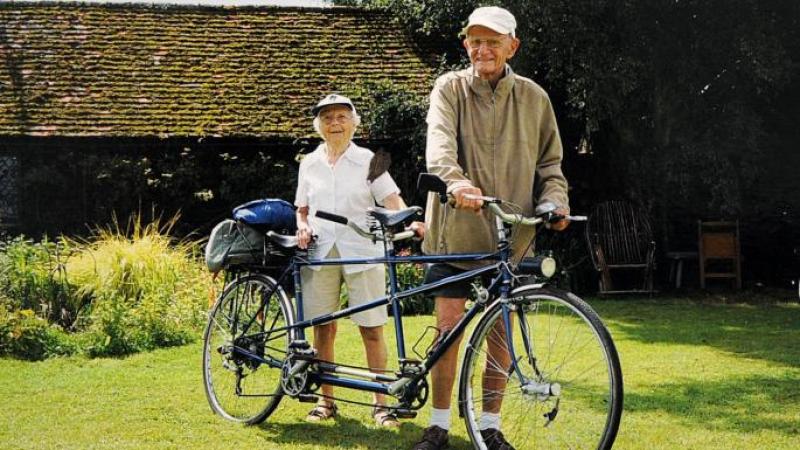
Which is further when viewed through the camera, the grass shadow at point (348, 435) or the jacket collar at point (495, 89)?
the grass shadow at point (348, 435)

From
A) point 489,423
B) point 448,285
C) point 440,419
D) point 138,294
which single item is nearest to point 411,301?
point 138,294

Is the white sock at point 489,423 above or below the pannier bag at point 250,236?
below

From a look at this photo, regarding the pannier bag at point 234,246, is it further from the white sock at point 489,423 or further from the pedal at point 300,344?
the white sock at point 489,423

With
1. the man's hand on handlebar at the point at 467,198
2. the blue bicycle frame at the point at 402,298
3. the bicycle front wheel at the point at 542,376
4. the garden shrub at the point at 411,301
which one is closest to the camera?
the bicycle front wheel at the point at 542,376

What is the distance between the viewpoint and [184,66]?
60.2ft

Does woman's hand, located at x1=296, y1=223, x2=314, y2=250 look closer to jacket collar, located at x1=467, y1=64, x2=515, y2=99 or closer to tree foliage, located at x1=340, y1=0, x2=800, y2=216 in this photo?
jacket collar, located at x1=467, y1=64, x2=515, y2=99

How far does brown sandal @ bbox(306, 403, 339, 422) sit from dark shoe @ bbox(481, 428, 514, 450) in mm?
1626

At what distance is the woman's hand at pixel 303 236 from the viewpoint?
18.7 ft

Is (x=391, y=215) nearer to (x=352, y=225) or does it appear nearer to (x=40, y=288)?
(x=352, y=225)

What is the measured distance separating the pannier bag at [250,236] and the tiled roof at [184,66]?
35.6 feet

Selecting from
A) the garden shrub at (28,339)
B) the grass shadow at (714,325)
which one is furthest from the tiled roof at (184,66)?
the garden shrub at (28,339)

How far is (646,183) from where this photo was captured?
1541 centimetres

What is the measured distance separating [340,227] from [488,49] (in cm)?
153

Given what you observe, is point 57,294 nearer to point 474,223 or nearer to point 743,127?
point 474,223
